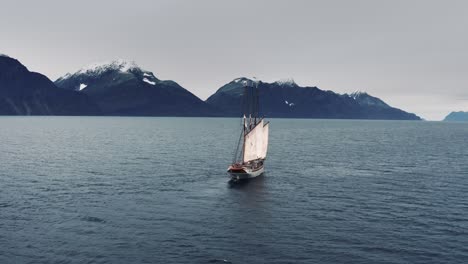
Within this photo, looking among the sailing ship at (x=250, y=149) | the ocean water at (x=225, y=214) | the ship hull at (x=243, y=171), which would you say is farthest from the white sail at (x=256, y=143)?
the ocean water at (x=225, y=214)

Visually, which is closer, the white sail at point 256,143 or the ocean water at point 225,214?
the ocean water at point 225,214

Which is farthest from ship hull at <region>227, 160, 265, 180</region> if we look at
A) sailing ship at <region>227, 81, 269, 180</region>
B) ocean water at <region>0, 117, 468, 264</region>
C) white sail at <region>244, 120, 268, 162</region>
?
white sail at <region>244, 120, 268, 162</region>

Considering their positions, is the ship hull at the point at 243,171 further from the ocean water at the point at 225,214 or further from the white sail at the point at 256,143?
the white sail at the point at 256,143

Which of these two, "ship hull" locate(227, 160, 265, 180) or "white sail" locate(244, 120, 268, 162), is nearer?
"ship hull" locate(227, 160, 265, 180)

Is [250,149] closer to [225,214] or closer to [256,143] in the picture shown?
[256,143]

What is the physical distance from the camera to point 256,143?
103500 mm

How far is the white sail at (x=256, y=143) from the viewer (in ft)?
320

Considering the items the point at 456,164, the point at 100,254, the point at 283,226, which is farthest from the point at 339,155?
the point at 100,254

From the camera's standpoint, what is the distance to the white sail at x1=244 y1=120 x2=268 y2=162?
9751 cm

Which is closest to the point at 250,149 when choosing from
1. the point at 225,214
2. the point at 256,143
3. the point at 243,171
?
the point at 256,143

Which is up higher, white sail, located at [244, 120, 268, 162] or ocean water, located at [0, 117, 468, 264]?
white sail, located at [244, 120, 268, 162]

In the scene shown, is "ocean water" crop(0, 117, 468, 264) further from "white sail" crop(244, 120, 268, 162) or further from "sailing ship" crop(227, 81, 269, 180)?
"white sail" crop(244, 120, 268, 162)

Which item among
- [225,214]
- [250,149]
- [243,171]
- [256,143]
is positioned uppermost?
[256,143]

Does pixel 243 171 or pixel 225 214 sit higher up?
pixel 243 171
